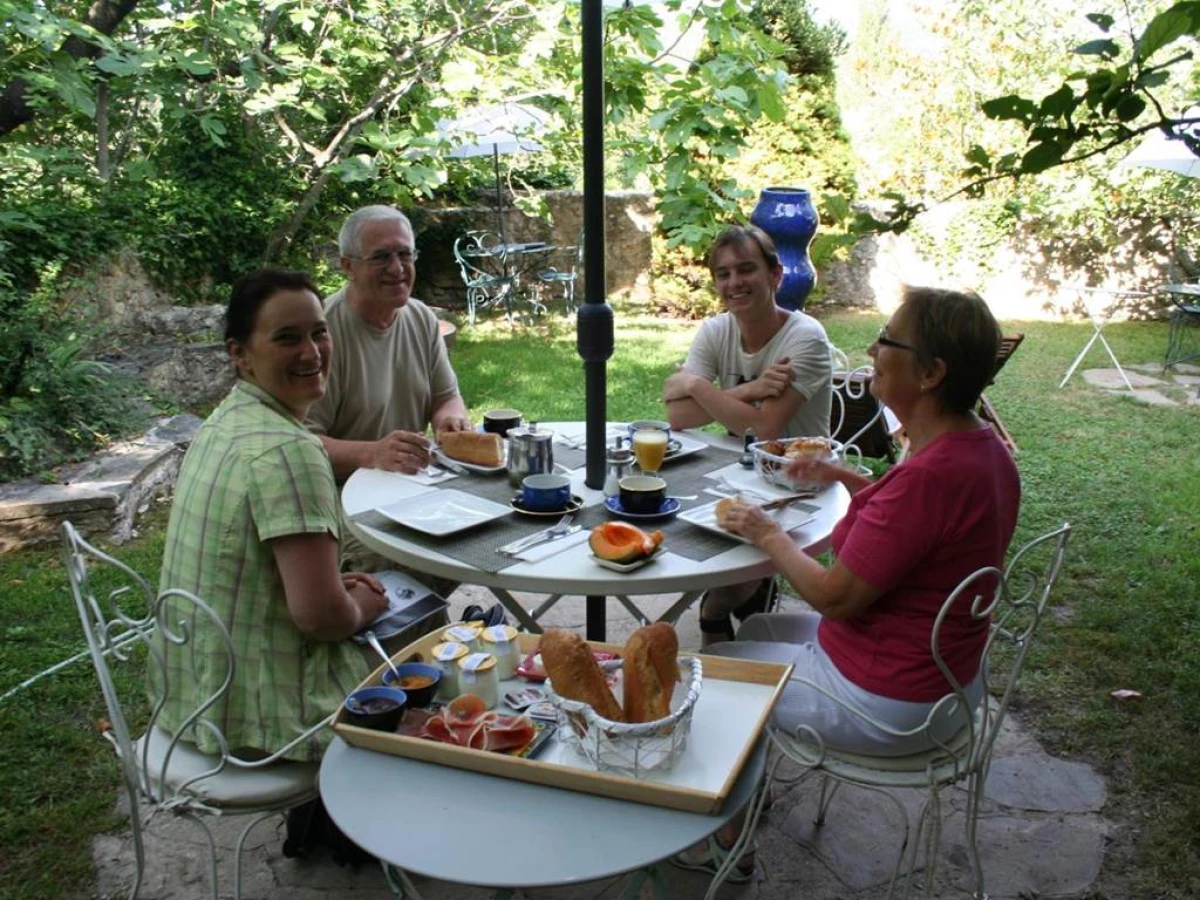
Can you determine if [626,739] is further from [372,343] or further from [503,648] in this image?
[372,343]

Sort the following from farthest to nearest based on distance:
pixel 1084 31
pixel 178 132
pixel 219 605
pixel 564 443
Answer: pixel 1084 31, pixel 178 132, pixel 564 443, pixel 219 605

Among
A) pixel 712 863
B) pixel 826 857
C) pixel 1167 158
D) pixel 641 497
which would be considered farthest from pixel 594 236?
pixel 1167 158

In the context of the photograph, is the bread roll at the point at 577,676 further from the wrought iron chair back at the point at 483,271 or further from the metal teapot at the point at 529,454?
the wrought iron chair back at the point at 483,271

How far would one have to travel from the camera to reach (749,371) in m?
2.97

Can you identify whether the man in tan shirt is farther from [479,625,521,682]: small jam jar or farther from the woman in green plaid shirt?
[479,625,521,682]: small jam jar

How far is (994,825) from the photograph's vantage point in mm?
2395

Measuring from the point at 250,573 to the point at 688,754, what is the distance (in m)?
0.93

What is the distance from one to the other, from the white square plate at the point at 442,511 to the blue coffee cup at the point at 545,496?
6 centimetres

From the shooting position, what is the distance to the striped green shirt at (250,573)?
1.70 m

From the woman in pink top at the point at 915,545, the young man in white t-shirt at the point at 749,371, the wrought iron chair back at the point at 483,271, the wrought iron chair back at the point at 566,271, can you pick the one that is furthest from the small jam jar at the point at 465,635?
the wrought iron chair back at the point at 566,271

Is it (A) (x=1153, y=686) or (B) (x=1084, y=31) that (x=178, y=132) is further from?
(B) (x=1084, y=31)

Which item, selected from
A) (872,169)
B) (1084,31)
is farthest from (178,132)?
(1084,31)

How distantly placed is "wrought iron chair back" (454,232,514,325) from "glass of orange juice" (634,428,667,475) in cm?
731

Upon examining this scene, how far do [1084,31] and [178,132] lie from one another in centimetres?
994
